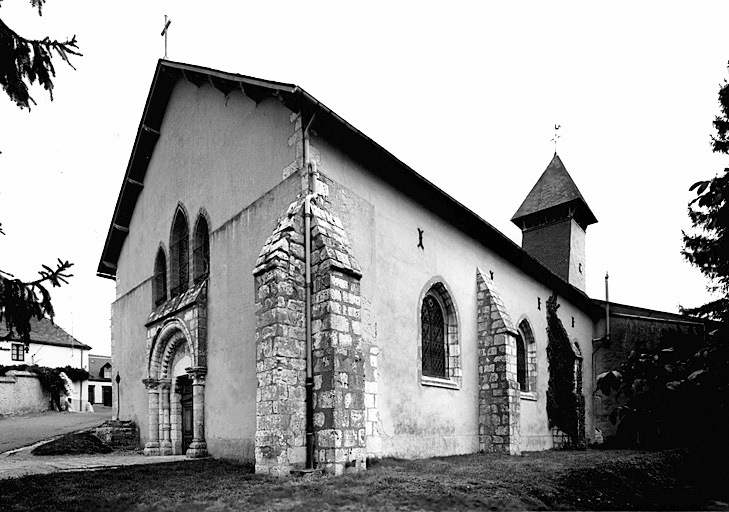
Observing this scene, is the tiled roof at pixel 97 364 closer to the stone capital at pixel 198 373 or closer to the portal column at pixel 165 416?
the portal column at pixel 165 416

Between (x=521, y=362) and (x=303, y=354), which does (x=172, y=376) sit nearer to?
(x=303, y=354)

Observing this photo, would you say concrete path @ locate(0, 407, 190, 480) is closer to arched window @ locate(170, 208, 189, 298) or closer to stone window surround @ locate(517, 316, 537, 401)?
arched window @ locate(170, 208, 189, 298)

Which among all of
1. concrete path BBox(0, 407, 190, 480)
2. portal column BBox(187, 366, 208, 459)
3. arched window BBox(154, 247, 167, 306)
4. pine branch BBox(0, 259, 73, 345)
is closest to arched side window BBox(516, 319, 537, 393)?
portal column BBox(187, 366, 208, 459)

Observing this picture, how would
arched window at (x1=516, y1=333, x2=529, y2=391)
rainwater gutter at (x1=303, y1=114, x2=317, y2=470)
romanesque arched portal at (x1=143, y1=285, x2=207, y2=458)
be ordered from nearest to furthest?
rainwater gutter at (x1=303, y1=114, x2=317, y2=470)
romanesque arched portal at (x1=143, y1=285, x2=207, y2=458)
arched window at (x1=516, y1=333, x2=529, y2=391)

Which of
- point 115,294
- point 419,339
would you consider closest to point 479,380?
point 419,339

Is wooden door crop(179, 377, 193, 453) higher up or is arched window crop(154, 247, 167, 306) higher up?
arched window crop(154, 247, 167, 306)

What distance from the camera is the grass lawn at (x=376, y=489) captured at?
Result: 7516 mm

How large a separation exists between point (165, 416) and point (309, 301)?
686cm

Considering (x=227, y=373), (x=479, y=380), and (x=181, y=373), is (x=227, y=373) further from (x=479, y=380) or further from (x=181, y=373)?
(x=479, y=380)

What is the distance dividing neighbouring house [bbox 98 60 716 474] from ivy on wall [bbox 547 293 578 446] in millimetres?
1289

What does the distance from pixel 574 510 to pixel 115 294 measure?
16545mm

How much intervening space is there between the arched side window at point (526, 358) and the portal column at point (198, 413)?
1043 centimetres

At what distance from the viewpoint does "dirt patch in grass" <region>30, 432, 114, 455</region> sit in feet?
50.5

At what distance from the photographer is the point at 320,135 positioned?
11.5 metres
